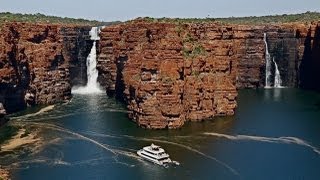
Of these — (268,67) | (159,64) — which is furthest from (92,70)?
(268,67)

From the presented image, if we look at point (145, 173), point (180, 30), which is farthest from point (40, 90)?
point (145, 173)

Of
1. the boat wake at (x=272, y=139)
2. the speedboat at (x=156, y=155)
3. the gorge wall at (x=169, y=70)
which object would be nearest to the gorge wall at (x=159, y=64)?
the gorge wall at (x=169, y=70)

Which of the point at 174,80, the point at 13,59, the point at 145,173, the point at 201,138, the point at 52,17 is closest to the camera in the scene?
the point at 145,173

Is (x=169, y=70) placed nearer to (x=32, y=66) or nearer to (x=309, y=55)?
(x=32, y=66)

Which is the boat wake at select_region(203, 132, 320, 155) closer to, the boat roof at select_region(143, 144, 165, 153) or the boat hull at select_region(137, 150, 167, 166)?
the boat roof at select_region(143, 144, 165, 153)

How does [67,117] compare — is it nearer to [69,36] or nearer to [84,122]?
[84,122]
